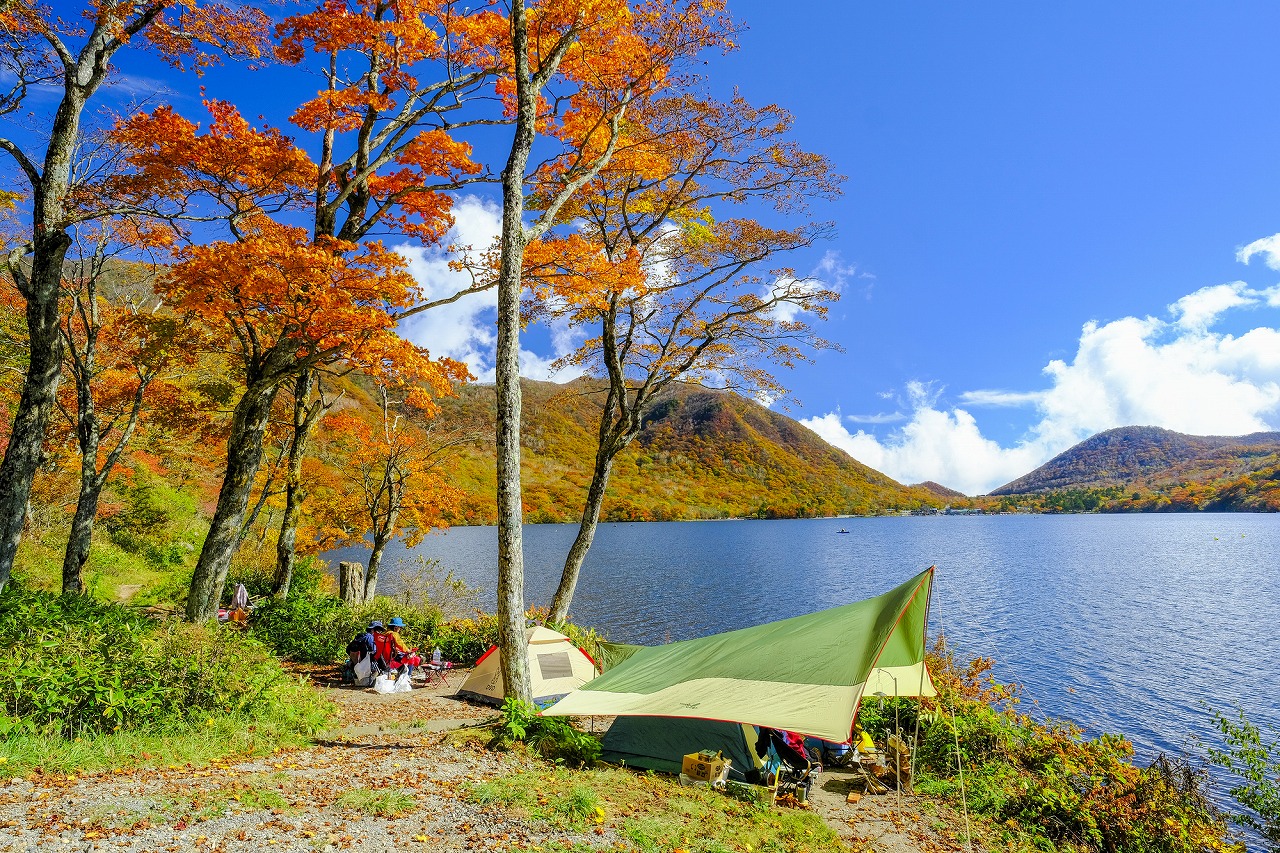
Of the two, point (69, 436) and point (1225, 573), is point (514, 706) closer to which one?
point (69, 436)

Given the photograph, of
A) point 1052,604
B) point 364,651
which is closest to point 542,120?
point 364,651

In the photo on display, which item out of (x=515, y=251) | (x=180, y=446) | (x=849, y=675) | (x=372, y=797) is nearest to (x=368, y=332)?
(x=515, y=251)

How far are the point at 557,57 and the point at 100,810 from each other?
10573mm

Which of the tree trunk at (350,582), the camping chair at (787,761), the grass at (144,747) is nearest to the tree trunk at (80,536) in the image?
the tree trunk at (350,582)

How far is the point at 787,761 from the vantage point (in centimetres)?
952

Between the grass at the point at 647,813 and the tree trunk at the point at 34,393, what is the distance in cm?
811

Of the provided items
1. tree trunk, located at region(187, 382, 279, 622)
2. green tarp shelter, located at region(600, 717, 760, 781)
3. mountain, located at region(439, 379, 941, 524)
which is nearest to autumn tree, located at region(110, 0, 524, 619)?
tree trunk, located at region(187, 382, 279, 622)

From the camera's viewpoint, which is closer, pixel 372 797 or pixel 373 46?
pixel 372 797

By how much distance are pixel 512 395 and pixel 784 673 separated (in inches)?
205

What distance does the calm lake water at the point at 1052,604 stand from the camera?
1717cm

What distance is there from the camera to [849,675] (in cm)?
768

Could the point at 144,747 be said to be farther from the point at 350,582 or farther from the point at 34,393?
the point at 350,582

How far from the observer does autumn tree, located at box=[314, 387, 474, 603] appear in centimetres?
2041

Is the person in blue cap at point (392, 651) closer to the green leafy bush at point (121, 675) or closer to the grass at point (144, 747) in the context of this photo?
the green leafy bush at point (121, 675)
